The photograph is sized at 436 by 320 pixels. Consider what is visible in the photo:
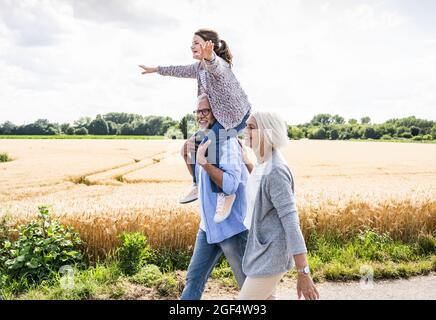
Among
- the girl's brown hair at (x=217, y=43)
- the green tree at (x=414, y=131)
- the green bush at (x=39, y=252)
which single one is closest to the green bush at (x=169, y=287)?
the green bush at (x=39, y=252)

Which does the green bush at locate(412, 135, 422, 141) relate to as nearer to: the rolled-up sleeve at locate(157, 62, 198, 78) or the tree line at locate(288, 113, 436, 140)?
the tree line at locate(288, 113, 436, 140)

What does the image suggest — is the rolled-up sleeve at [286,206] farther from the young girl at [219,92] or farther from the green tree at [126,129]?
the green tree at [126,129]

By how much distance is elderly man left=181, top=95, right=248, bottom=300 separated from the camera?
3.98 meters

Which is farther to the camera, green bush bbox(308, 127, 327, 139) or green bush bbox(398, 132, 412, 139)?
green bush bbox(398, 132, 412, 139)

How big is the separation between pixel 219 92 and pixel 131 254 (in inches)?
127

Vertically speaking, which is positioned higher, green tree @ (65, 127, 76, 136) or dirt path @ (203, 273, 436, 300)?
green tree @ (65, 127, 76, 136)

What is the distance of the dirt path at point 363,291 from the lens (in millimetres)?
6383

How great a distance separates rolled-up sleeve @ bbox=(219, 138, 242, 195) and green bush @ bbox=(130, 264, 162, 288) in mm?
2943

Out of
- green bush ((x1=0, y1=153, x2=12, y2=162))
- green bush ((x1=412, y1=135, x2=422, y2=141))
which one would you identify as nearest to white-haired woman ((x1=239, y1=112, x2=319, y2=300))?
green bush ((x1=0, y1=153, x2=12, y2=162))

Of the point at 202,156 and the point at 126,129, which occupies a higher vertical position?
the point at 126,129

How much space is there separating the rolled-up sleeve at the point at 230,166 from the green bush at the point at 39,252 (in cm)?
356

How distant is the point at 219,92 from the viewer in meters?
4.56

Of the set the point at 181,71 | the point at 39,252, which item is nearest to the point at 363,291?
the point at 181,71

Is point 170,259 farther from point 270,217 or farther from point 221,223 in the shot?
point 270,217
